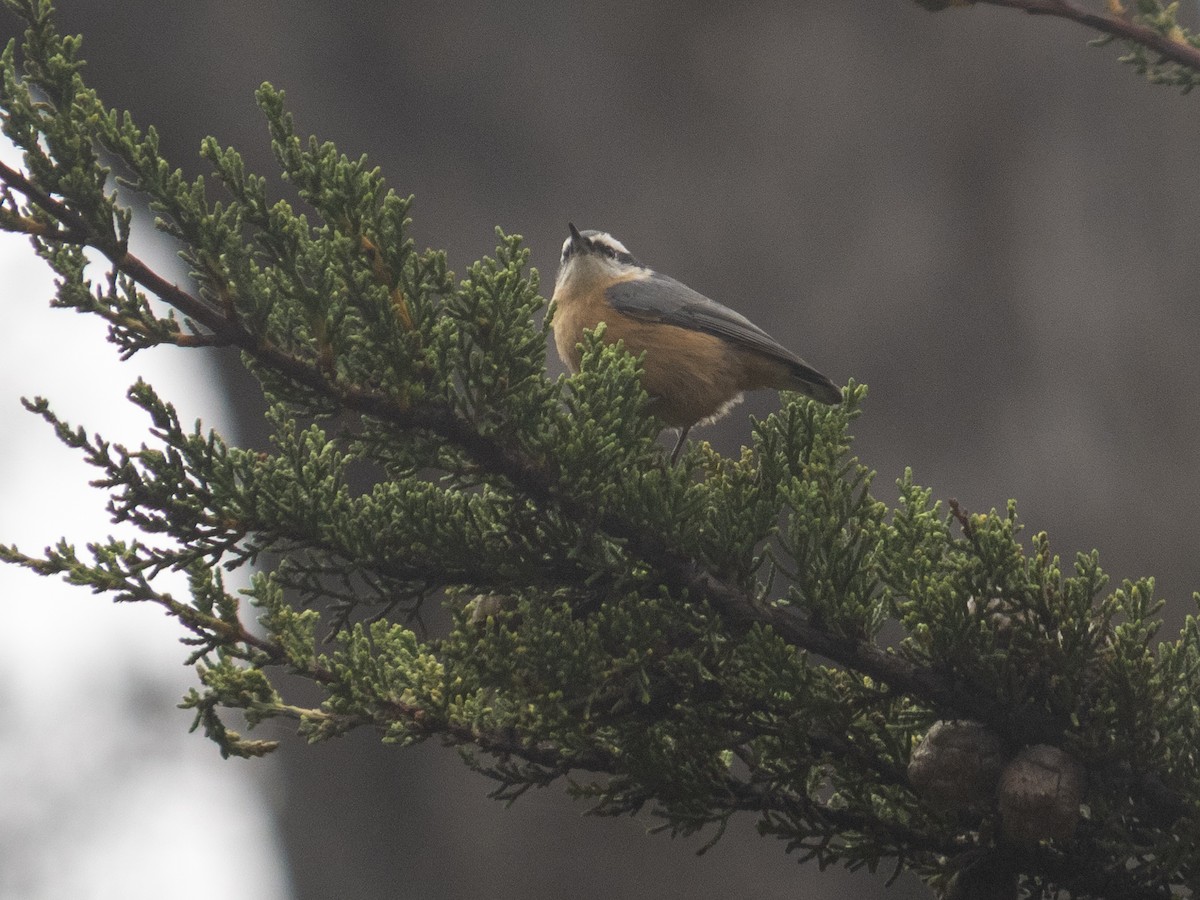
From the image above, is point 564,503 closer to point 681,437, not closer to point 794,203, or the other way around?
point 681,437

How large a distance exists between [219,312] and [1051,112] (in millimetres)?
4588

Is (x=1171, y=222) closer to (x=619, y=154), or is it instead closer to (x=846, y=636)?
(x=619, y=154)

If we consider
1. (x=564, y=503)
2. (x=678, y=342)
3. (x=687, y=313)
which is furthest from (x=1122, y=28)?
(x=687, y=313)

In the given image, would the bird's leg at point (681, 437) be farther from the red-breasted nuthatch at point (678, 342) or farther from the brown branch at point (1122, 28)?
the brown branch at point (1122, 28)

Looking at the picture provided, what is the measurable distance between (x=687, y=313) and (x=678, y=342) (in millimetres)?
202

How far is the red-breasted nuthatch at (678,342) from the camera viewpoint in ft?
10.3

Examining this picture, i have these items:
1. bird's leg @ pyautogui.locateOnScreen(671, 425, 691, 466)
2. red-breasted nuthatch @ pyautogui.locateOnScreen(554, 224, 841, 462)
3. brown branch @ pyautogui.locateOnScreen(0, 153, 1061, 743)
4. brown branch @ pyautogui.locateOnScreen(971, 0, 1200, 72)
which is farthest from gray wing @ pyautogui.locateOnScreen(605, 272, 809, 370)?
brown branch @ pyautogui.locateOnScreen(971, 0, 1200, 72)

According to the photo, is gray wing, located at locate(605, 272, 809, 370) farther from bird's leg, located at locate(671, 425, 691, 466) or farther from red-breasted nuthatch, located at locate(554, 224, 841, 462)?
bird's leg, located at locate(671, 425, 691, 466)

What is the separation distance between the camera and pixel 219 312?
1688 mm

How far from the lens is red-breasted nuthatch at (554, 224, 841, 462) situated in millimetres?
3139

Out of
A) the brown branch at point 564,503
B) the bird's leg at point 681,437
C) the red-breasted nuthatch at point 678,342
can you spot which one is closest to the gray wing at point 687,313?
the red-breasted nuthatch at point 678,342

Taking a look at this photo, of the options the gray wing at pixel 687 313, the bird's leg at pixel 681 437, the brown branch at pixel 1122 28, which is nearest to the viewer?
the brown branch at pixel 1122 28

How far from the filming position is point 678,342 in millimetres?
3213

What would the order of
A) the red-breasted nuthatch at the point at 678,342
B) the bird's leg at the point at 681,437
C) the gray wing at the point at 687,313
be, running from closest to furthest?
1. the red-breasted nuthatch at the point at 678,342
2. the bird's leg at the point at 681,437
3. the gray wing at the point at 687,313
